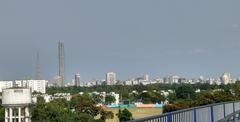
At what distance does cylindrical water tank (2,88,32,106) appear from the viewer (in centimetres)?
8319

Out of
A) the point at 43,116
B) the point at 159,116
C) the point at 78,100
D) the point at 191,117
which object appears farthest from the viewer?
the point at 78,100

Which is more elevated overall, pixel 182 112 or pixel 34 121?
pixel 182 112

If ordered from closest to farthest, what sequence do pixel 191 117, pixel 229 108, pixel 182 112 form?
pixel 182 112 → pixel 191 117 → pixel 229 108

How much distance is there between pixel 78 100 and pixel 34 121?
14784mm

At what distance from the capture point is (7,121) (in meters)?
82.4

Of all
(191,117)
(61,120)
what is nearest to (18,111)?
(61,120)

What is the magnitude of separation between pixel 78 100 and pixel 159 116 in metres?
93.5

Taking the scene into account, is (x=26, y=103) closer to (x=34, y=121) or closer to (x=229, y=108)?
(x=34, y=121)

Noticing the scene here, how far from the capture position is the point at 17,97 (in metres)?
83.7

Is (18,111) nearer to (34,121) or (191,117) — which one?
(34,121)

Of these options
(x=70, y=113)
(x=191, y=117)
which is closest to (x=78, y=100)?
(x=70, y=113)

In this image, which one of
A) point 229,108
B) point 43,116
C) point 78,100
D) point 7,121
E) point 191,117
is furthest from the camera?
point 78,100

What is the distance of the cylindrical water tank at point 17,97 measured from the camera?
83.2m

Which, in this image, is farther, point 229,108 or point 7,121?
point 7,121
